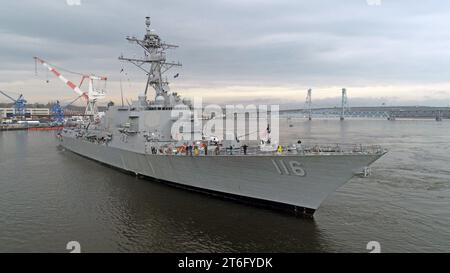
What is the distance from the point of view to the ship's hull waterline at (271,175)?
10.5 m

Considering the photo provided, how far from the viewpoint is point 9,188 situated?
53.6 feet

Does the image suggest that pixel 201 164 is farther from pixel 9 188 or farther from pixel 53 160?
pixel 53 160

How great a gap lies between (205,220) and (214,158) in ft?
7.89

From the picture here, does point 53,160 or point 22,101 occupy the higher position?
point 22,101

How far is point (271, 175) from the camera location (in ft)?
37.8

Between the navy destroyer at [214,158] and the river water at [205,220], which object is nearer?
the river water at [205,220]

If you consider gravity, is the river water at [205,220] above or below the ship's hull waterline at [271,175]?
below

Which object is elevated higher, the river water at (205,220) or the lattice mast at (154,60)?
the lattice mast at (154,60)

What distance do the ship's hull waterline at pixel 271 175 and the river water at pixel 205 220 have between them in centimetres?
50

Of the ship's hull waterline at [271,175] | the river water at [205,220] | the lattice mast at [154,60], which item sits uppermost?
the lattice mast at [154,60]

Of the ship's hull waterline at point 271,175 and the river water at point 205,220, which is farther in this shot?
the ship's hull waterline at point 271,175

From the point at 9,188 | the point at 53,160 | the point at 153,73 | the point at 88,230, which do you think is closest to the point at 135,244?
the point at 88,230
